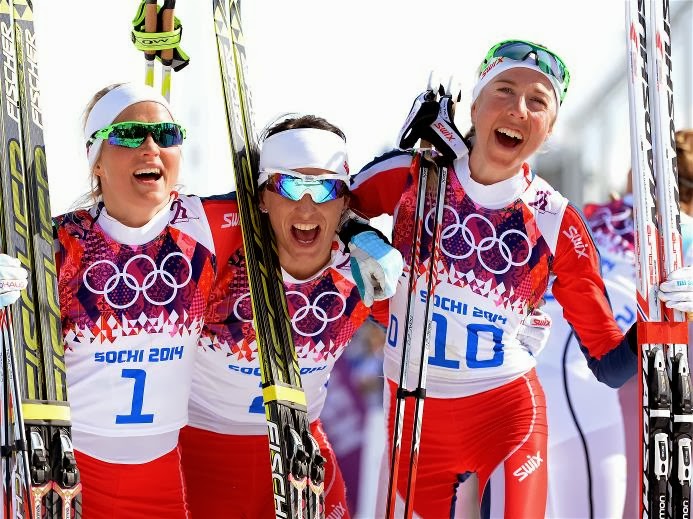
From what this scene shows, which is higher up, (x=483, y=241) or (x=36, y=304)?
(x=483, y=241)

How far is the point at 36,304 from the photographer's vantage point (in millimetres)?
2932

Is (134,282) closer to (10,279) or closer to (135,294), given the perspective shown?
(135,294)

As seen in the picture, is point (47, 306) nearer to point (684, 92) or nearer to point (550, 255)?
point (550, 255)

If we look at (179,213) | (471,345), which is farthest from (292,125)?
(471,345)

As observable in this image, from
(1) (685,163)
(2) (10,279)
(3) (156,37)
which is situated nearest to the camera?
(2) (10,279)

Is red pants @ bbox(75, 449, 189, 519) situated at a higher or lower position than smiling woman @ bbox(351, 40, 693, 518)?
lower

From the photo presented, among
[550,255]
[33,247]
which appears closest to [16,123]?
[33,247]

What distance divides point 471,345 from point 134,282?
114 cm

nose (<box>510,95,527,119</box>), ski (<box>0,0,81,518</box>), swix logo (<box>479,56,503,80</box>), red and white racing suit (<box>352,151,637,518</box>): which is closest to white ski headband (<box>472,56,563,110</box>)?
swix logo (<box>479,56,503,80</box>)

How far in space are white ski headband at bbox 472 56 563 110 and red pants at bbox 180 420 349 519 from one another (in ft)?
4.24

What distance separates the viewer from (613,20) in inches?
399

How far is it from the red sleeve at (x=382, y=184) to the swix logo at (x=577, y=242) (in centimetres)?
57

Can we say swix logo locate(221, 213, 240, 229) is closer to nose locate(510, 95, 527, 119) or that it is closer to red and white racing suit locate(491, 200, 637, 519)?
nose locate(510, 95, 527, 119)

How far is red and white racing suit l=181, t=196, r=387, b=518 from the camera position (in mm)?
3266
